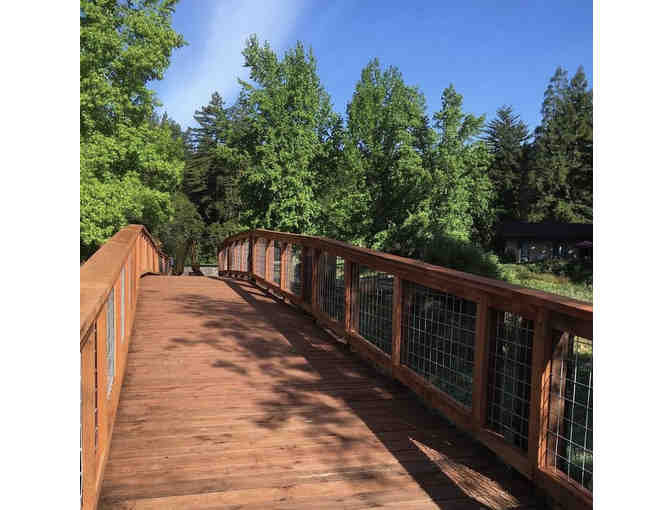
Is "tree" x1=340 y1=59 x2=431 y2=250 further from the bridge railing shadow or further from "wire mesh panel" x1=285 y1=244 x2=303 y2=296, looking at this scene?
the bridge railing shadow

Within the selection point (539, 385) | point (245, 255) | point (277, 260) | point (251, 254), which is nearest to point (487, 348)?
point (539, 385)

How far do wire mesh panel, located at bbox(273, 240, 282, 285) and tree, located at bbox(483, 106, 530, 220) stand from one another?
41.7 metres

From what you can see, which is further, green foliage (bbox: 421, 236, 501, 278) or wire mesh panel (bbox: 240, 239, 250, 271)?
wire mesh panel (bbox: 240, 239, 250, 271)

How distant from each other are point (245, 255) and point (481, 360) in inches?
379

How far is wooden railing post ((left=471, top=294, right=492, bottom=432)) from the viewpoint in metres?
3.22

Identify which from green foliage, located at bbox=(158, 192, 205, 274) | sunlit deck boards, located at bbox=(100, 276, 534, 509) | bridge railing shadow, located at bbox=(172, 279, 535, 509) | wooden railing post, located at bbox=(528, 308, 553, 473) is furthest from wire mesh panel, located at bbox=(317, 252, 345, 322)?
green foliage, located at bbox=(158, 192, 205, 274)

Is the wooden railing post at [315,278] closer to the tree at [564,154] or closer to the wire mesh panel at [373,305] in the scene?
the wire mesh panel at [373,305]

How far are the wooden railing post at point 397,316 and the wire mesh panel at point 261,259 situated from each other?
18.5ft

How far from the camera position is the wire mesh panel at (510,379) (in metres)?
3.00

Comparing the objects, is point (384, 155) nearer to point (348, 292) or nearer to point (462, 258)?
point (462, 258)

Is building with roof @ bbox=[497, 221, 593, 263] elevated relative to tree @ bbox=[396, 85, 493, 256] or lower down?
lower down

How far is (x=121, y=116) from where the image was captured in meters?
20.1
